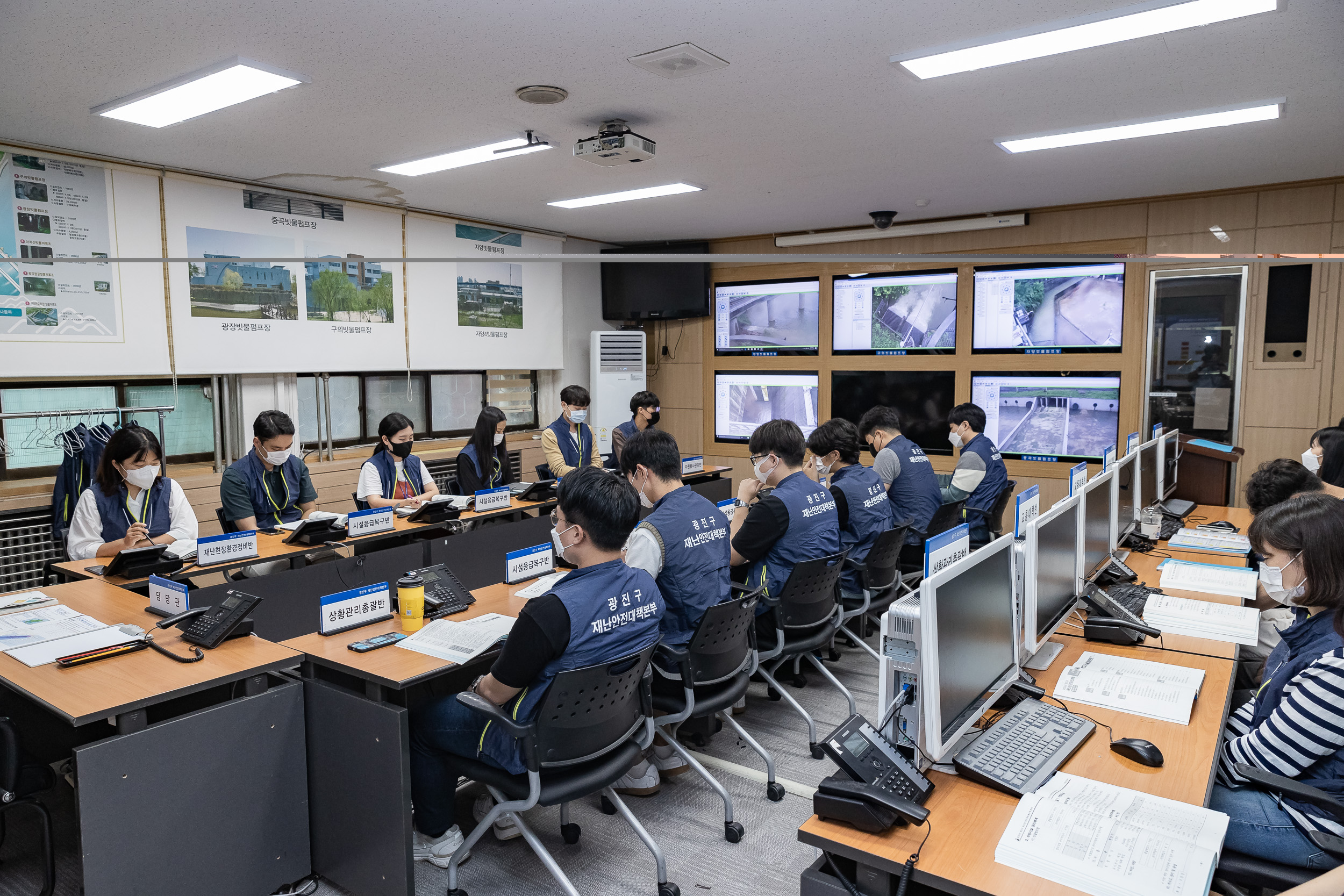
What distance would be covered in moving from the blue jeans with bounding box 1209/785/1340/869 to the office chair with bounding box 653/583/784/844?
137 cm

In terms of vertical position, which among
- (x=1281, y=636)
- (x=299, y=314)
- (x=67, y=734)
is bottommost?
(x=67, y=734)

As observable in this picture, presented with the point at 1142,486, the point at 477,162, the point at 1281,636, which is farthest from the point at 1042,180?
the point at 1281,636

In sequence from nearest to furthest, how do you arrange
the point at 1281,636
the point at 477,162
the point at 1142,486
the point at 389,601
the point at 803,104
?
the point at 1281,636 < the point at 389,601 < the point at 803,104 < the point at 1142,486 < the point at 477,162

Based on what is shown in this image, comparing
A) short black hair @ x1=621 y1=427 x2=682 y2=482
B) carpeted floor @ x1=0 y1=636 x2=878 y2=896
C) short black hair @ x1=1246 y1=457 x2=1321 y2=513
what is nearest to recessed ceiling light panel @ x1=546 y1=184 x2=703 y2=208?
short black hair @ x1=621 y1=427 x2=682 y2=482

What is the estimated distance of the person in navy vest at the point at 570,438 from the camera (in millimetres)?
5926

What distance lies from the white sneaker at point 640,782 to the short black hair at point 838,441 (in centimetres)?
198

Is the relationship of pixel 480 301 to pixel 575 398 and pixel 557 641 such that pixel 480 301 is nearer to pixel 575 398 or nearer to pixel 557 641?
pixel 575 398

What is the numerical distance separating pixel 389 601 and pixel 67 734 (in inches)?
54.1

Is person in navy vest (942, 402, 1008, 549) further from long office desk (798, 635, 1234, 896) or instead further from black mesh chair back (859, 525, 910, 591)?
long office desk (798, 635, 1234, 896)

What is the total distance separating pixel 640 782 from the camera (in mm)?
2869

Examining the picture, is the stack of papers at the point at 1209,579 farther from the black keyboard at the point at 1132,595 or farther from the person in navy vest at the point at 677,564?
the person in navy vest at the point at 677,564

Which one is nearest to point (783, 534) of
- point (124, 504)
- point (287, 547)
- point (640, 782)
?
point (640, 782)

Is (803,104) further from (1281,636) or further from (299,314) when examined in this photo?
(299,314)

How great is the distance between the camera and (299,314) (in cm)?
557
